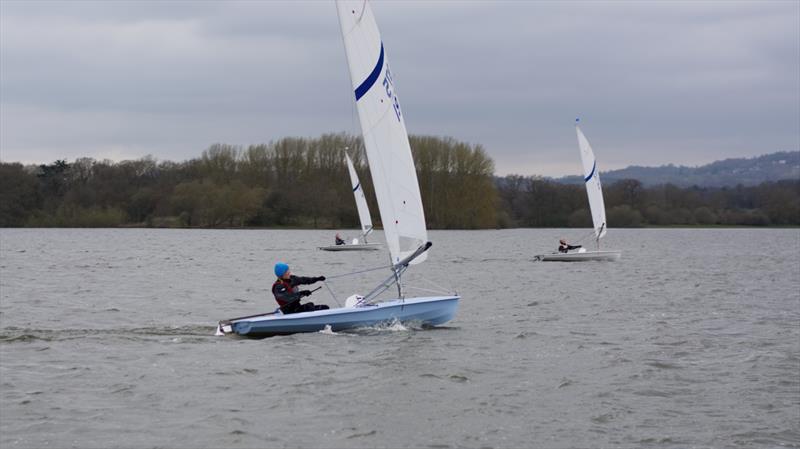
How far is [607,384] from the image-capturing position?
43.4 feet

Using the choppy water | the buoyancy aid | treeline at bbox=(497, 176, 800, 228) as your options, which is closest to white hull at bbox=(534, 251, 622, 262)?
the choppy water

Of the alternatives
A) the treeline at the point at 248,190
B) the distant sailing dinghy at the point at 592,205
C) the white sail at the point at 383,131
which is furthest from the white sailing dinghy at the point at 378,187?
the treeline at the point at 248,190

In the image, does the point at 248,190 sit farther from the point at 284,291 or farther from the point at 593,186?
the point at 284,291

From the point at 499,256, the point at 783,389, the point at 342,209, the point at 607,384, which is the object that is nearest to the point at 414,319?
the point at 607,384

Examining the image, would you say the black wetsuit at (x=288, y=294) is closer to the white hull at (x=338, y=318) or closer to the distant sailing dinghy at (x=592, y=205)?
the white hull at (x=338, y=318)

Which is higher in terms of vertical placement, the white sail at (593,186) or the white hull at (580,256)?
the white sail at (593,186)

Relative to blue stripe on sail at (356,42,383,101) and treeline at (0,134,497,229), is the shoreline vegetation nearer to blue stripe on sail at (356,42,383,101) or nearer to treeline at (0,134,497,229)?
treeline at (0,134,497,229)

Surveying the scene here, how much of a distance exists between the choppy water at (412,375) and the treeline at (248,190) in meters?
67.1

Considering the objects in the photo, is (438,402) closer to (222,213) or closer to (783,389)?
(783,389)

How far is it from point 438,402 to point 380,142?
5.77 meters

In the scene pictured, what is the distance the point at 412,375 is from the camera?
1340 cm

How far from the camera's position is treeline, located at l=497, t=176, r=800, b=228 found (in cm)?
11875

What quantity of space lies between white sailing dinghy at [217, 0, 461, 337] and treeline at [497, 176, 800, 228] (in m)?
99.3

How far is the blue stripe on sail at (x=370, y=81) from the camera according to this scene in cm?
1595
